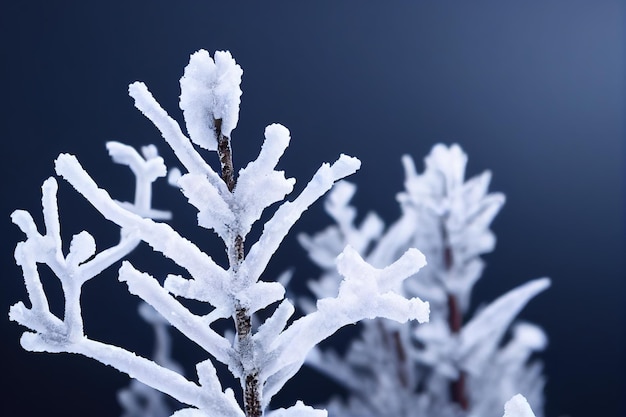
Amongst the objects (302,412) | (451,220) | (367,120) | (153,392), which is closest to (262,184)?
(302,412)

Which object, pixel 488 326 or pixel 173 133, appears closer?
pixel 173 133

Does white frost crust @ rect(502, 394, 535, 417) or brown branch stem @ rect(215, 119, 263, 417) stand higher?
brown branch stem @ rect(215, 119, 263, 417)

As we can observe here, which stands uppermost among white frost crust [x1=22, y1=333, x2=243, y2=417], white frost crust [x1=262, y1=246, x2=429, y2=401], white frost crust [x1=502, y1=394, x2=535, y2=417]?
white frost crust [x1=262, y1=246, x2=429, y2=401]

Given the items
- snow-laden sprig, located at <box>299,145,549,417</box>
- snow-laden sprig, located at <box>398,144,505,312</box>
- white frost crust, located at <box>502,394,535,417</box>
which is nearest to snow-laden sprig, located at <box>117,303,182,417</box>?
snow-laden sprig, located at <box>299,145,549,417</box>

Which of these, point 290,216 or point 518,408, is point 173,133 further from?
point 518,408

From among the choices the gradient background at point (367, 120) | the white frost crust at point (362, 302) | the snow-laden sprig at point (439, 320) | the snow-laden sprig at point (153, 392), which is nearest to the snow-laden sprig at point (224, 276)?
the white frost crust at point (362, 302)

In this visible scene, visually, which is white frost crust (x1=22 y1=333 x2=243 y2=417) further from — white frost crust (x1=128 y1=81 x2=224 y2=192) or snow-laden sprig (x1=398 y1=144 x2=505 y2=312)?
snow-laden sprig (x1=398 y1=144 x2=505 y2=312)
